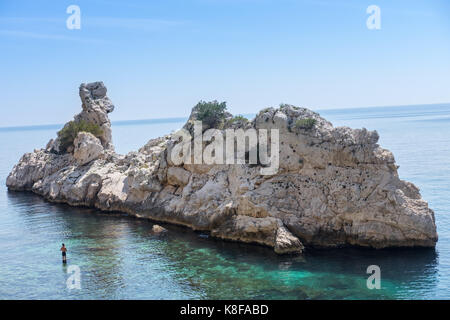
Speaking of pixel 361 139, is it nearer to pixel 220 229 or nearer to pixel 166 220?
pixel 220 229

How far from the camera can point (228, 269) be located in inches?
1286

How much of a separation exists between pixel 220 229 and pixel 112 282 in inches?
480

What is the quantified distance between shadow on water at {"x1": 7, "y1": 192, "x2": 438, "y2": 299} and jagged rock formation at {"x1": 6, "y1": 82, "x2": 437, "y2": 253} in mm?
1375

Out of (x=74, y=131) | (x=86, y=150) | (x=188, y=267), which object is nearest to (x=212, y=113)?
(x=188, y=267)

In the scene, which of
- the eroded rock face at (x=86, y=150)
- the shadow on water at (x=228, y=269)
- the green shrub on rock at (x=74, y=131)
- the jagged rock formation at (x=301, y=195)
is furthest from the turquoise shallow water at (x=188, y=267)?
the green shrub on rock at (x=74, y=131)

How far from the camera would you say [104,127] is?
2655 inches

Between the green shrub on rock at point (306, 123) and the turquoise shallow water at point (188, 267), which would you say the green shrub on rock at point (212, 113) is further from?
the turquoise shallow water at point (188, 267)

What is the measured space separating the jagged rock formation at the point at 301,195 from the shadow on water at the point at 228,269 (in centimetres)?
138

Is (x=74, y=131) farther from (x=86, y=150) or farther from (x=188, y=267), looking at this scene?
(x=188, y=267)

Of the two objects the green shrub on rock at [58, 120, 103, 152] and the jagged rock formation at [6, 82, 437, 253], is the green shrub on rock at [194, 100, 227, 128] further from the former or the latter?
the green shrub on rock at [58, 120, 103, 152]

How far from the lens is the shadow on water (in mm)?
28297

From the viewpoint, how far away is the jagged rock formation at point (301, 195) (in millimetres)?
35250

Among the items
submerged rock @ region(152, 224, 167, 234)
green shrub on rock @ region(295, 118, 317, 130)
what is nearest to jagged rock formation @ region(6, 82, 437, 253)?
green shrub on rock @ region(295, 118, 317, 130)

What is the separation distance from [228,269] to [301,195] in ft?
32.9
